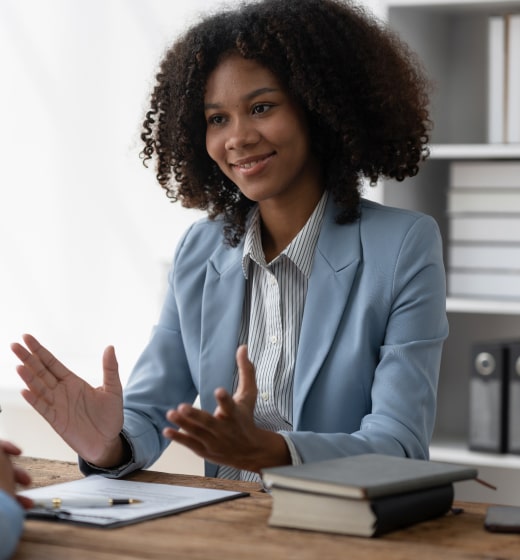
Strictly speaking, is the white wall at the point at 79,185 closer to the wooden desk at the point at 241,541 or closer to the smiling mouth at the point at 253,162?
the smiling mouth at the point at 253,162

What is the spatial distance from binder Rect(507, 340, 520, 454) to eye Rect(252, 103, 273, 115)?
1055 mm

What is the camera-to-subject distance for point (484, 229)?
2.72 metres

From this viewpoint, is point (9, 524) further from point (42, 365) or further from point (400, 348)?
point (400, 348)

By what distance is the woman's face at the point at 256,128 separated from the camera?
77.7 inches

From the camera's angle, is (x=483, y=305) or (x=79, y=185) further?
(x=79, y=185)

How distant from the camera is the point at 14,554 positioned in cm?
116

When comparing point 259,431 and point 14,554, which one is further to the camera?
point 259,431

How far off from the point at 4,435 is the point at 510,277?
66.5 inches

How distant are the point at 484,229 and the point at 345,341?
989mm

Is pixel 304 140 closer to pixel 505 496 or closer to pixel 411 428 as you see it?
pixel 411 428

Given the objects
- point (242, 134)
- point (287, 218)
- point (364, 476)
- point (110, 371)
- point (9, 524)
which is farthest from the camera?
point (287, 218)

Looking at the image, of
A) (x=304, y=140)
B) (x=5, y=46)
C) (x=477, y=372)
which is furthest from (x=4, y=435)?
(x=304, y=140)

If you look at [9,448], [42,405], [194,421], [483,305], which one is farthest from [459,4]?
[9,448]

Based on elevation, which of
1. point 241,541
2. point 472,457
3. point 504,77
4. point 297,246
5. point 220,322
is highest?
point 504,77
